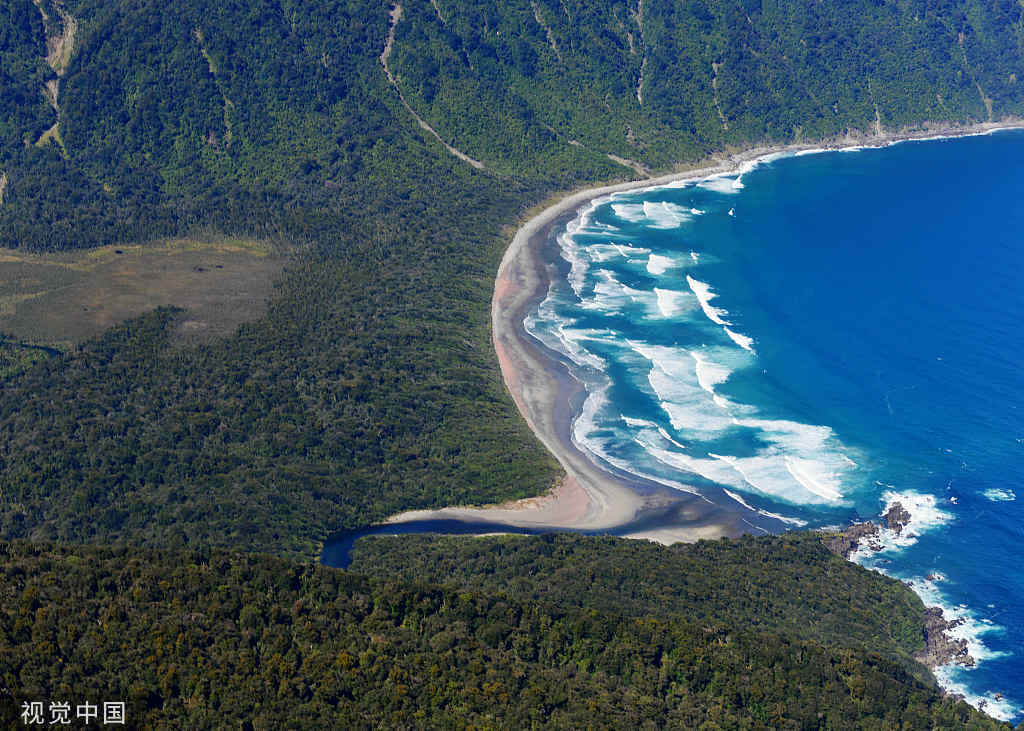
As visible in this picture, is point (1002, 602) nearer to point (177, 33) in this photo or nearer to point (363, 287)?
point (363, 287)

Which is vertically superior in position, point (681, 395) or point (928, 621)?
point (681, 395)

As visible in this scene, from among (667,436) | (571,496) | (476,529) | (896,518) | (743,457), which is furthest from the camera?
(667,436)

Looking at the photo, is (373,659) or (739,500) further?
(739,500)

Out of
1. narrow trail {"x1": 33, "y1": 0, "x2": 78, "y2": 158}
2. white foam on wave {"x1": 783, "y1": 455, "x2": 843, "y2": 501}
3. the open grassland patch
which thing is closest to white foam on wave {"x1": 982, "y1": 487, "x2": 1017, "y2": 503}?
white foam on wave {"x1": 783, "y1": 455, "x2": 843, "y2": 501}

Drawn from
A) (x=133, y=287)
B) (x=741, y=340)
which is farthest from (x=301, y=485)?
(x=741, y=340)

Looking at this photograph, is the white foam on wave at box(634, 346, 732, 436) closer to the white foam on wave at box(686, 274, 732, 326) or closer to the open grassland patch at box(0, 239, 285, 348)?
the white foam on wave at box(686, 274, 732, 326)

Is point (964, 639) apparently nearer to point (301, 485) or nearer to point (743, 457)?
point (743, 457)

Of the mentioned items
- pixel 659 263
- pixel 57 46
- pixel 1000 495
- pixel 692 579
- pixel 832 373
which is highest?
pixel 57 46
